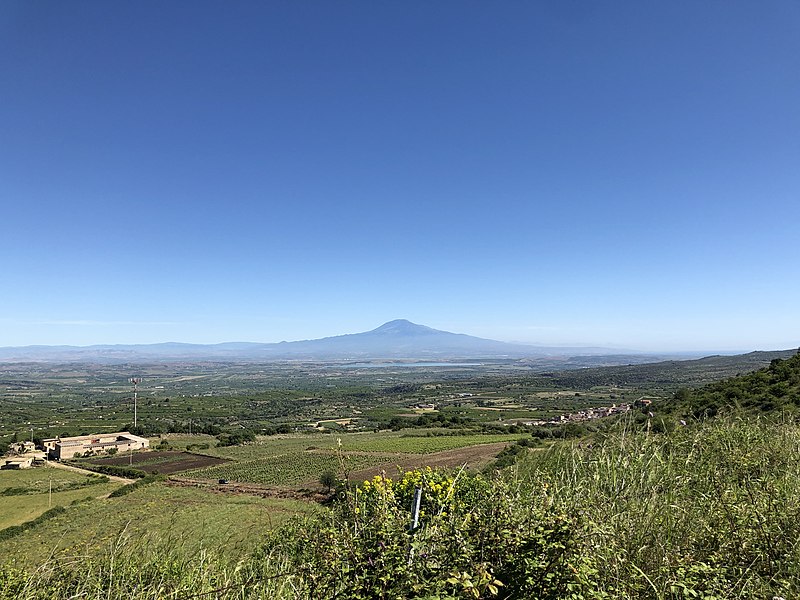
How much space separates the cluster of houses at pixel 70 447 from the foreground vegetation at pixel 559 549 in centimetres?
6932

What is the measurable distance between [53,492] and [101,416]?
7048 cm

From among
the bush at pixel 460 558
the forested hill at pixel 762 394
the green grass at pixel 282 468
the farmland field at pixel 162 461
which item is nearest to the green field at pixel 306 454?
the green grass at pixel 282 468

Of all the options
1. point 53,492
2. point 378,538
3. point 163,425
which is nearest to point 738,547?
point 378,538

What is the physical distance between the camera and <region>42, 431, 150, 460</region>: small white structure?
5862 centimetres

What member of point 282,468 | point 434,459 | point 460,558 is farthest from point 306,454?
point 460,558

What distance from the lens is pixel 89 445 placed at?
61250 millimetres

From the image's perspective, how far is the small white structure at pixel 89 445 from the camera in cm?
5862

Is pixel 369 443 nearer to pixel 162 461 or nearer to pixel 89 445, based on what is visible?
pixel 162 461

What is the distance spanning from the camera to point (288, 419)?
327 ft

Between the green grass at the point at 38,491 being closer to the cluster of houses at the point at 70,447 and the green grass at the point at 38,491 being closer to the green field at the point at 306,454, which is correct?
the cluster of houses at the point at 70,447

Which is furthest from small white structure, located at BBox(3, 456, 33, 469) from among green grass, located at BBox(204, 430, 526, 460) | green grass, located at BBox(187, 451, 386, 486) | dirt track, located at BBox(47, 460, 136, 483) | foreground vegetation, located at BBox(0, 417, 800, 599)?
foreground vegetation, located at BBox(0, 417, 800, 599)

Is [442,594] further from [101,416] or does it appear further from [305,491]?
[101,416]

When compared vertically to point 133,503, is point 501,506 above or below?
above

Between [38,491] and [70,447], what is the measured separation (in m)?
22.4
